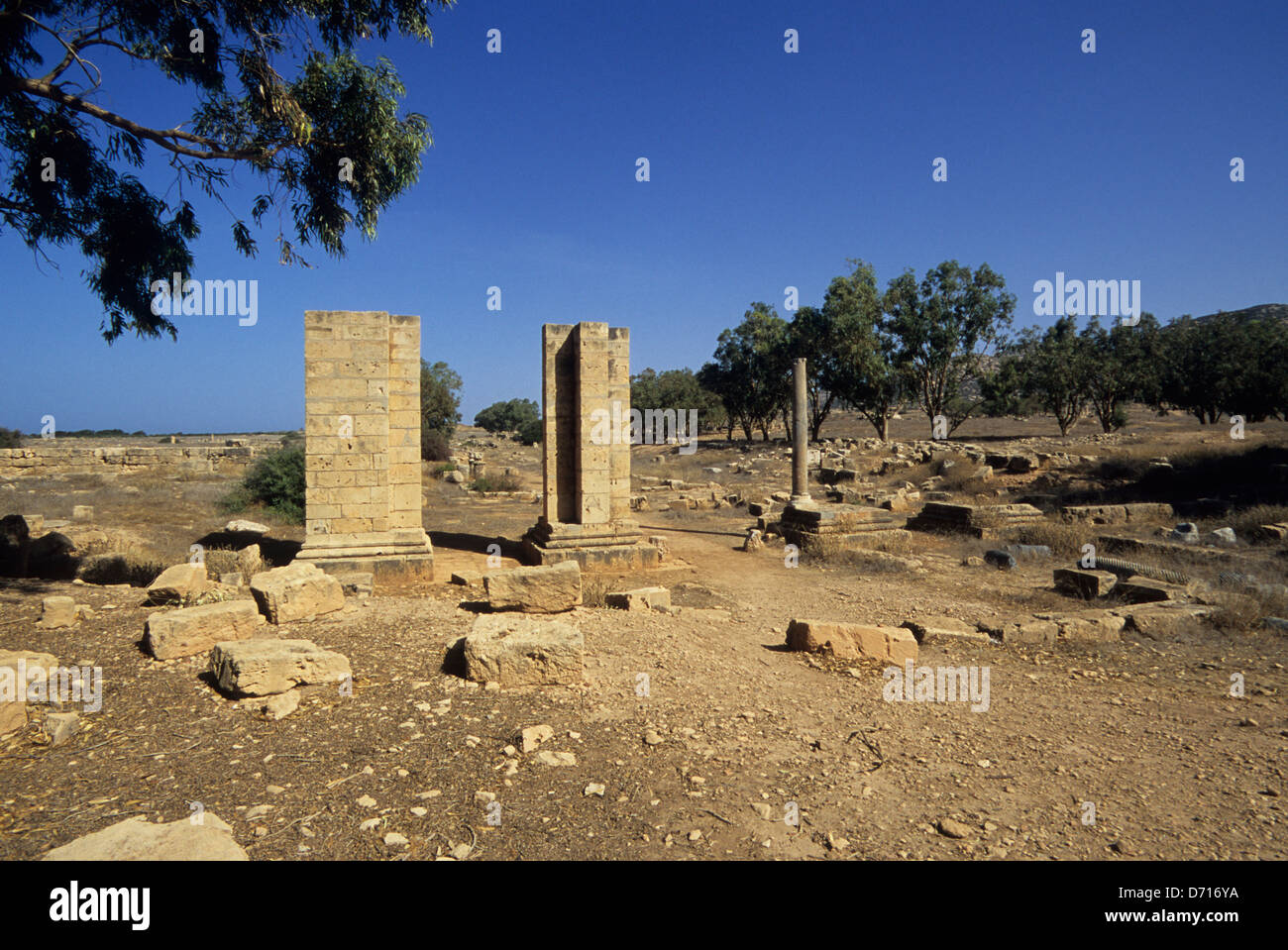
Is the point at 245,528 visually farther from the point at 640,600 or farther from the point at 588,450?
the point at 640,600

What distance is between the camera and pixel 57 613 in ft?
19.4

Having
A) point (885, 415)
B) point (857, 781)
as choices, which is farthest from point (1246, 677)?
point (885, 415)

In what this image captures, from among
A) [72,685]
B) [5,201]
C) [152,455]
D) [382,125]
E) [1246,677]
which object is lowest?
[1246,677]

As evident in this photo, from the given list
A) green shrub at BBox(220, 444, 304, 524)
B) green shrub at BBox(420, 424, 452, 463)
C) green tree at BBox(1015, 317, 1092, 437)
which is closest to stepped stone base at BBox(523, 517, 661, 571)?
green shrub at BBox(220, 444, 304, 524)

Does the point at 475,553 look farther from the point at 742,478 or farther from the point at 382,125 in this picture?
the point at 742,478

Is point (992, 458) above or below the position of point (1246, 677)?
above

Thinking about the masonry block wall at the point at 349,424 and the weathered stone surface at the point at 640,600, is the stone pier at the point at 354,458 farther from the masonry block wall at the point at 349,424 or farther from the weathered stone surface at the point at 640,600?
the weathered stone surface at the point at 640,600

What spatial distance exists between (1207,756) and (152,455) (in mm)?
33259

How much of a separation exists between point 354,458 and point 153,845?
7299 mm

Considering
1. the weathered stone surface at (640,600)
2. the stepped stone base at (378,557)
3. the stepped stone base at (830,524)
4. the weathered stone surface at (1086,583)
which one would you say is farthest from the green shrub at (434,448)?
the weathered stone surface at (1086,583)

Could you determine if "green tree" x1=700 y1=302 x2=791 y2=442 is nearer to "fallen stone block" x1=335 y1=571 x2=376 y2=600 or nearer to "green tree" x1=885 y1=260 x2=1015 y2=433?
"green tree" x1=885 y1=260 x2=1015 y2=433

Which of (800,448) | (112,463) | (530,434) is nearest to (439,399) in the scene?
(530,434)

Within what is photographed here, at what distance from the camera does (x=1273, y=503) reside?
13.5 metres

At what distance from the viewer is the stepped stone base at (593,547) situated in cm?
1055
